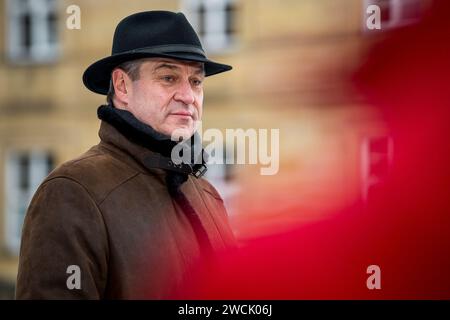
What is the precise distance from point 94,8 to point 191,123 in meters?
4.78

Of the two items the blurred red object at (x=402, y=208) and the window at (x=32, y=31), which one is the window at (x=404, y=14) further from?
the window at (x=32, y=31)

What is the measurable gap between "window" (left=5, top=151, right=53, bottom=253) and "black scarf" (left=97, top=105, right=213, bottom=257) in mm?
5597

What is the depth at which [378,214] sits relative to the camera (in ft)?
3.28

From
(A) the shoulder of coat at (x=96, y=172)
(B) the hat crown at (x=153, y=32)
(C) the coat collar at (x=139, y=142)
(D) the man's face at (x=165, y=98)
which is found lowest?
(A) the shoulder of coat at (x=96, y=172)

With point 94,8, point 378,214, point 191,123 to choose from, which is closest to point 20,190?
point 94,8

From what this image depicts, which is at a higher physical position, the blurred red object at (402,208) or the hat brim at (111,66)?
the hat brim at (111,66)

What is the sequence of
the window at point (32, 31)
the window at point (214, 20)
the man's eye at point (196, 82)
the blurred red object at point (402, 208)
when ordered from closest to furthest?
the blurred red object at point (402, 208) < the man's eye at point (196, 82) < the window at point (214, 20) < the window at point (32, 31)

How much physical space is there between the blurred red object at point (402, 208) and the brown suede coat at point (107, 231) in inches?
7.2

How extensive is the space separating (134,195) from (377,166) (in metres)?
0.42

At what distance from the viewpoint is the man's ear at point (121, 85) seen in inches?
55.5

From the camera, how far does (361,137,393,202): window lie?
0.99 meters

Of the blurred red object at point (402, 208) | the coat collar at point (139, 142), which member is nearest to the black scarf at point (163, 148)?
the coat collar at point (139, 142)

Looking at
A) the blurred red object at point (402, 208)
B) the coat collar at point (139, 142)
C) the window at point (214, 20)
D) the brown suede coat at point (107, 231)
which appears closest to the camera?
the blurred red object at point (402, 208)

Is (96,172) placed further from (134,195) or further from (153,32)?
(153,32)
